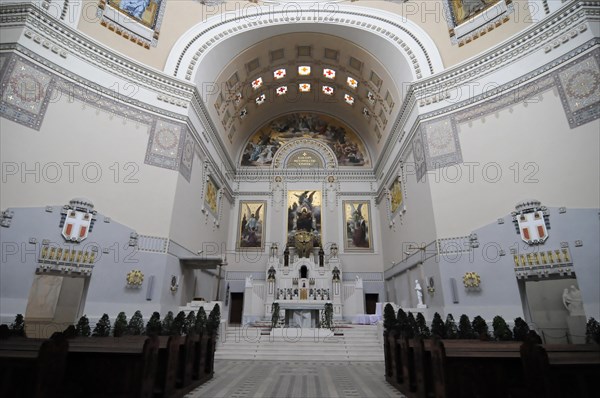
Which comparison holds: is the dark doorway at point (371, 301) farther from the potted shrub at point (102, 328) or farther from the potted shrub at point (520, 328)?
the potted shrub at point (102, 328)

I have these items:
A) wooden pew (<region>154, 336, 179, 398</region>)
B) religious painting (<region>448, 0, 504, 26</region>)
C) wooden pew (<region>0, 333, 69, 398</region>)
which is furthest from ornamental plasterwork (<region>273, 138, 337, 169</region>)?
wooden pew (<region>0, 333, 69, 398</region>)

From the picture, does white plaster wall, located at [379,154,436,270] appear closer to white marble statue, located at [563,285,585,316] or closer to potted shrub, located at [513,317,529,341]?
potted shrub, located at [513,317,529,341]

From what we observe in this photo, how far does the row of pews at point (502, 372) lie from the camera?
10.9 feet

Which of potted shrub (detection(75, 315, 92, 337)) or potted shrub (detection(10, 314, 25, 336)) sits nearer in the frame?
potted shrub (detection(10, 314, 25, 336))

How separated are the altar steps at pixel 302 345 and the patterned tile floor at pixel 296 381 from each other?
3.08 feet

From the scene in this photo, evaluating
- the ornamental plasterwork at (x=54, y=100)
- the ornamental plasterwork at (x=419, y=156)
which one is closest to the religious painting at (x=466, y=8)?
the ornamental plasterwork at (x=419, y=156)

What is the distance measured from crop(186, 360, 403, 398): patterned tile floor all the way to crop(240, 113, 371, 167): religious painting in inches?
576

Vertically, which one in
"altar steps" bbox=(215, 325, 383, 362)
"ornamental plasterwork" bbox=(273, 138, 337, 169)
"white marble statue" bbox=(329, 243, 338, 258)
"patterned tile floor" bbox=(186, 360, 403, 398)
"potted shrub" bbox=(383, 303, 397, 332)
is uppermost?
"ornamental plasterwork" bbox=(273, 138, 337, 169)

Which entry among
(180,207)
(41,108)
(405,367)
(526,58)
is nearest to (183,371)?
(405,367)

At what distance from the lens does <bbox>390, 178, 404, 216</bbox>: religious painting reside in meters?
→ 15.1

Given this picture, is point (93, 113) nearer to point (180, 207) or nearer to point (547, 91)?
point (180, 207)

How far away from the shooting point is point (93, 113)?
35.0ft

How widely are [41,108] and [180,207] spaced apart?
5.03 metres

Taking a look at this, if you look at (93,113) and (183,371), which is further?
(93,113)
